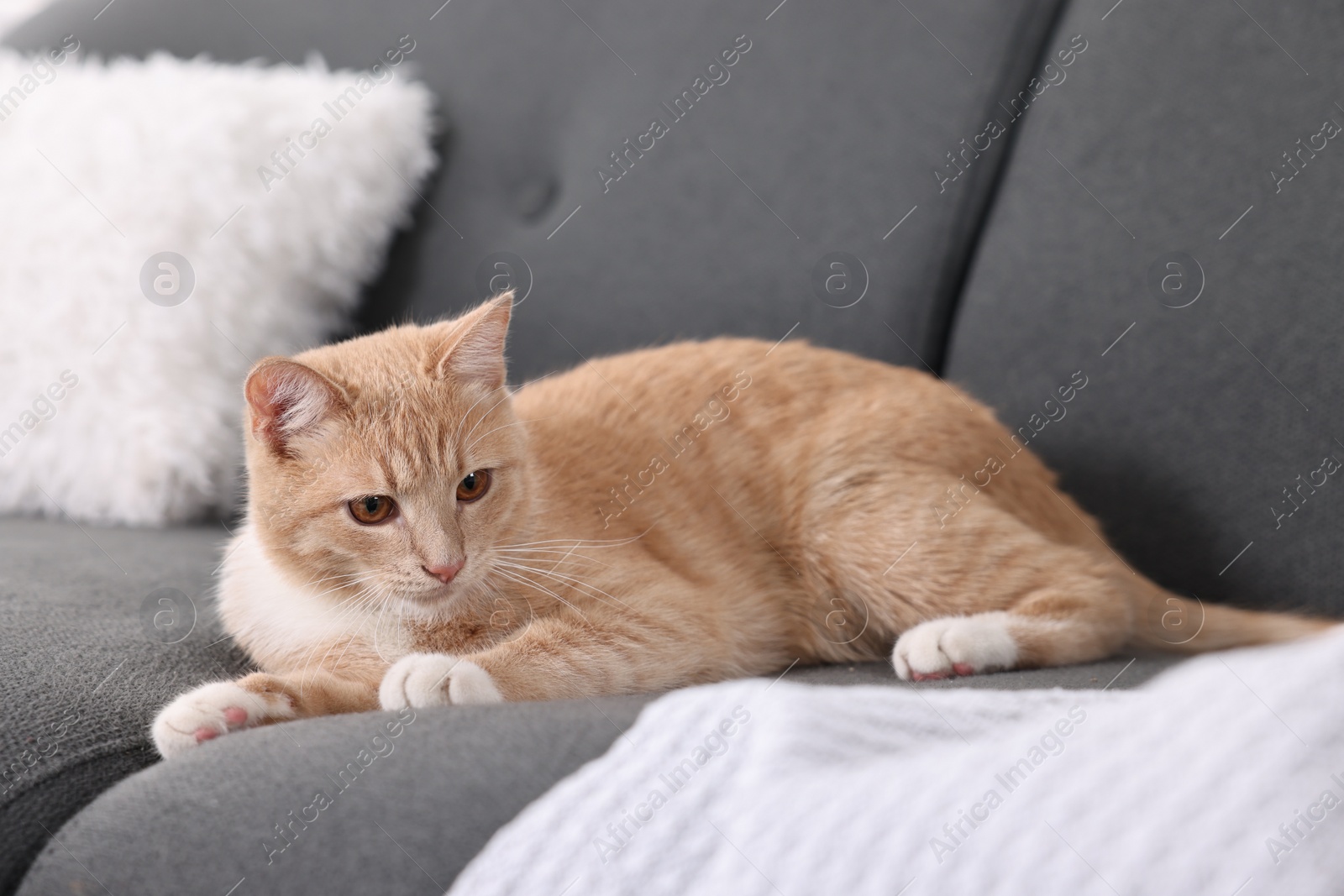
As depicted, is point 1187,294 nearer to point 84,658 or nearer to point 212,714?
point 212,714

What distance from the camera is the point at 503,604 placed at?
4.48ft

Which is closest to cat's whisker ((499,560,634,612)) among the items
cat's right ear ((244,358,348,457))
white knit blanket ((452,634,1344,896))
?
cat's right ear ((244,358,348,457))

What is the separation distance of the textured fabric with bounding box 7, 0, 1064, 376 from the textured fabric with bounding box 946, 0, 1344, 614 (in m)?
0.14

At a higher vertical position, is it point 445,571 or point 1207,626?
point 1207,626

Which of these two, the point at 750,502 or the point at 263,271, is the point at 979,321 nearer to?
the point at 750,502

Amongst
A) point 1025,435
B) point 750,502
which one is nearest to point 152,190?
point 750,502

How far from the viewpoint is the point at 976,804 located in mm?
829

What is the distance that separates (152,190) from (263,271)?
0.82 feet

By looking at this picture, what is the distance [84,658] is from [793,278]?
1327 millimetres

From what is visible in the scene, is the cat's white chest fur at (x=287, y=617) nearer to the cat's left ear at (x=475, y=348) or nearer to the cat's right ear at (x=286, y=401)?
the cat's right ear at (x=286, y=401)

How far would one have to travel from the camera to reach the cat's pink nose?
1219 mm

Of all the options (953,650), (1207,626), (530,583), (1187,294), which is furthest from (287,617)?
(1187,294)

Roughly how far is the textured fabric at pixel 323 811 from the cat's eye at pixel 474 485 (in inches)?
14.9

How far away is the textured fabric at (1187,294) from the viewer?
1.48 metres
